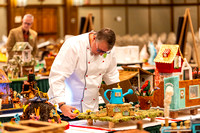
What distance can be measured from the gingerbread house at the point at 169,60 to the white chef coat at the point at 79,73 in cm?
54

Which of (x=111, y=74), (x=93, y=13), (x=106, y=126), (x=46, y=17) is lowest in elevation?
(x=106, y=126)

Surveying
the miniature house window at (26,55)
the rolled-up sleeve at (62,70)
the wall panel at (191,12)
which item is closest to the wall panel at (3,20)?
the wall panel at (191,12)

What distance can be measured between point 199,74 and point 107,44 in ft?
3.13

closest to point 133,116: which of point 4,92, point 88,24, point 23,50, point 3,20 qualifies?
point 4,92

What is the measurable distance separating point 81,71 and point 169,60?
89 cm

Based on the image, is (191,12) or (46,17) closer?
(46,17)

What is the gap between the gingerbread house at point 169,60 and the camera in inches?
154

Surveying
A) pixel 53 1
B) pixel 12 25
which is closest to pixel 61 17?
pixel 53 1

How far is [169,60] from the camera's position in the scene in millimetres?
3881

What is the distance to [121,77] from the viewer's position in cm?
398

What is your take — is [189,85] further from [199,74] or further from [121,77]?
[121,77]

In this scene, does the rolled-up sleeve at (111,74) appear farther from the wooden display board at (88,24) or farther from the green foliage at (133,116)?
the wooden display board at (88,24)

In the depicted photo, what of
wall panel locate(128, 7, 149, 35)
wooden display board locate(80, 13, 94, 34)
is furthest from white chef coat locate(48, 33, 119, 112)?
wall panel locate(128, 7, 149, 35)

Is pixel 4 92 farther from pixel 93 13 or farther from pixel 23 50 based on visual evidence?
pixel 93 13
